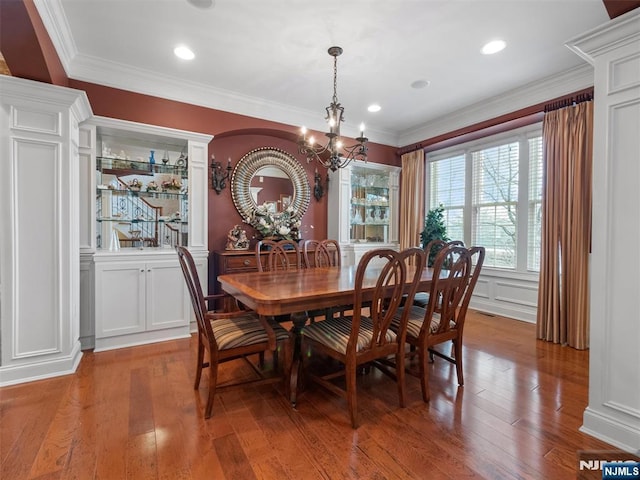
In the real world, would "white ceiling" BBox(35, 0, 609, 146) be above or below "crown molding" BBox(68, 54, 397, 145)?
above

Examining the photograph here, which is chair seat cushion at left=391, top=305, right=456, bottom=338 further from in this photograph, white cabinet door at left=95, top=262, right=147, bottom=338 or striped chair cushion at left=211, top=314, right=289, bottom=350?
white cabinet door at left=95, top=262, right=147, bottom=338

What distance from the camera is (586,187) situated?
3.18m

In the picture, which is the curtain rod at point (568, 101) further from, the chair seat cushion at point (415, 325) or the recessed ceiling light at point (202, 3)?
the recessed ceiling light at point (202, 3)

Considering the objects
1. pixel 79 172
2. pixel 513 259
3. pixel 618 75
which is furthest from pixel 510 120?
pixel 79 172

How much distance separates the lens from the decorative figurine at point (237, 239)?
4.03 m

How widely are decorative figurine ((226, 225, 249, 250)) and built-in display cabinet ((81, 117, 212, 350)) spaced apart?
437 mm

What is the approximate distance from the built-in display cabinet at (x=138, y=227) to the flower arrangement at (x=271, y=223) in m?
0.77

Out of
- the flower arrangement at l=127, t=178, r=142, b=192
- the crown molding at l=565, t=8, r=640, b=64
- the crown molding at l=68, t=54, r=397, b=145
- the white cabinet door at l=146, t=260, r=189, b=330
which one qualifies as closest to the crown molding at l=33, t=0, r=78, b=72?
the crown molding at l=68, t=54, r=397, b=145

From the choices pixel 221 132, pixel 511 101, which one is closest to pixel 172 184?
pixel 221 132

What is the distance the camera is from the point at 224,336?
202 cm

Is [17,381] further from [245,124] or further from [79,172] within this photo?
[245,124]

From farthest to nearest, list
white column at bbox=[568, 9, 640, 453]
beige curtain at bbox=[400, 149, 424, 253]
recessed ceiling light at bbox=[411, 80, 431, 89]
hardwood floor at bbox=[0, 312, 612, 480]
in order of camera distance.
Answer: beige curtain at bbox=[400, 149, 424, 253]
recessed ceiling light at bbox=[411, 80, 431, 89]
white column at bbox=[568, 9, 640, 453]
hardwood floor at bbox=[0, 312, 612, 480]

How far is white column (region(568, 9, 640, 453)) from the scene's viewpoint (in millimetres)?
1638

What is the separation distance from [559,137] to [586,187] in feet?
2.02
